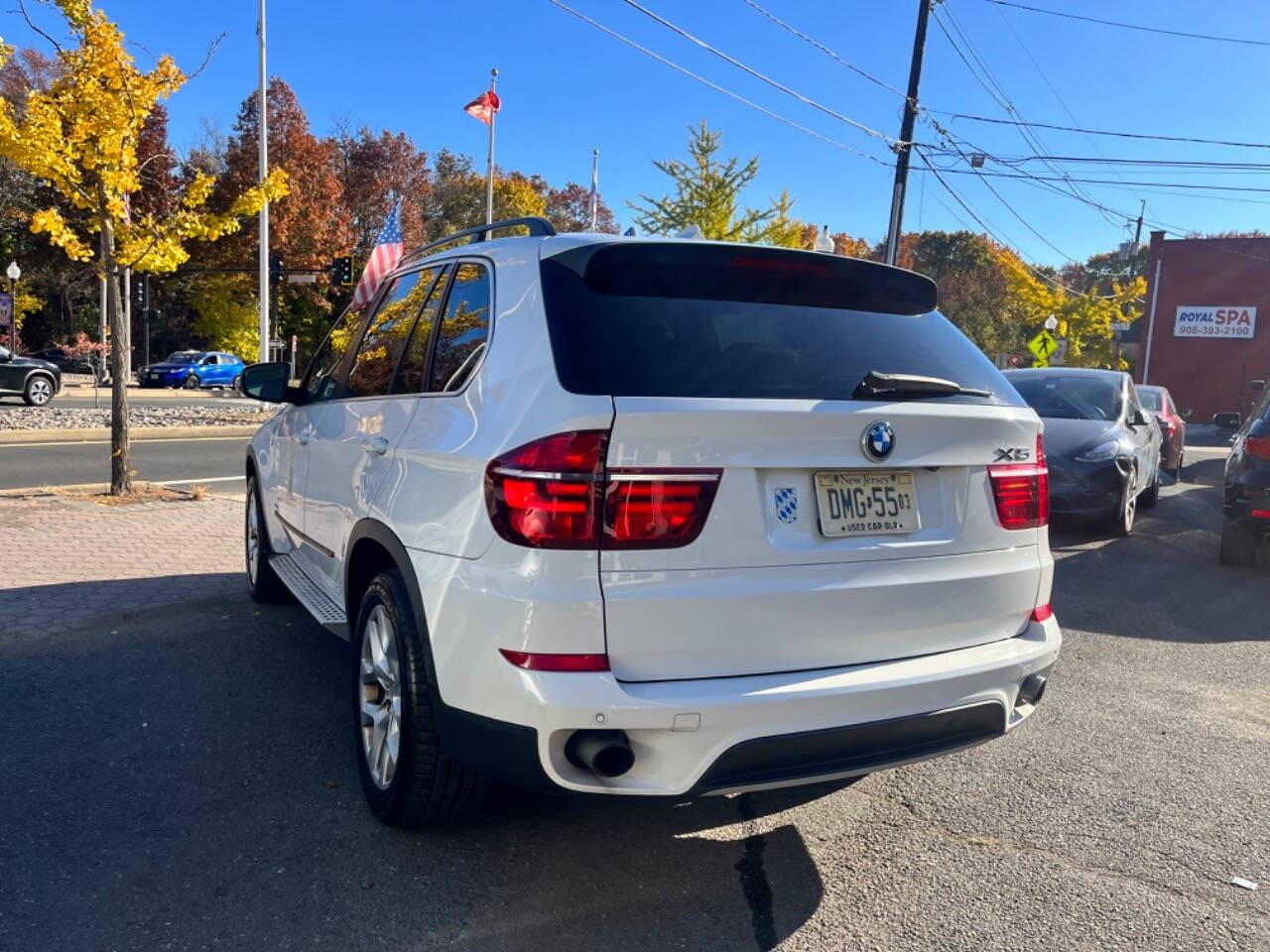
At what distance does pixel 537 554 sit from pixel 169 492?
28.1ft

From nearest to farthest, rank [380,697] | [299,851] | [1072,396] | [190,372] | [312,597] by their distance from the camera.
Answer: [299,851], [380,697], [312,597], [1072,396], [190,372]

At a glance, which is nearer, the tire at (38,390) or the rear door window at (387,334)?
the rear door window at (387,334)

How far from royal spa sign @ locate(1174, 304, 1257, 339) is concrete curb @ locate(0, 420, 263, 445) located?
38525mm

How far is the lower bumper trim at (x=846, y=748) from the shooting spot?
99.4 inches

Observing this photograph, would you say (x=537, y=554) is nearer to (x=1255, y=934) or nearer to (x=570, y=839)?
(x=570, y=839)

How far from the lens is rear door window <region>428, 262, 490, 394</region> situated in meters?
3.05

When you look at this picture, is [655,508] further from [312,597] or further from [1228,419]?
[1228,419]

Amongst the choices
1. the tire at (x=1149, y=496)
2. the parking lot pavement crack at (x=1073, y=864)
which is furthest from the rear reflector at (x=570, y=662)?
the tire at (x=1149, y=496)

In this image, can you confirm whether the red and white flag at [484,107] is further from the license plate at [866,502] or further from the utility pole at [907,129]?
the license plate at [866,502]

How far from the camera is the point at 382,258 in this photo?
674 inches

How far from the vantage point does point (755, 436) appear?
2568 mm

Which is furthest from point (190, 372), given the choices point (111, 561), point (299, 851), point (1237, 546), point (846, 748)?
point (846, 748)

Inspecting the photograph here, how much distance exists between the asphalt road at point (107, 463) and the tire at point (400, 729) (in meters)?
8.44

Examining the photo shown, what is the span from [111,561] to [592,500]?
5.50m
